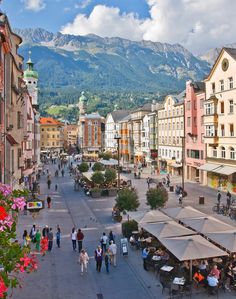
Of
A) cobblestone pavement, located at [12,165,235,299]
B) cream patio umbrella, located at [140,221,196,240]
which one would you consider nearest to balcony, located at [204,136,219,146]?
cobblestone pavement, located at [12,165,235,299]

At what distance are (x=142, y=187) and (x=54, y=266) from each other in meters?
36.2

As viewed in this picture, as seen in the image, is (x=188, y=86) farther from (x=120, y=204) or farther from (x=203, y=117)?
(x=120, y=204)

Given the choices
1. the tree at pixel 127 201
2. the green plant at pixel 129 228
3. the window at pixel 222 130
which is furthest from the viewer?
the window at pixel 222 130

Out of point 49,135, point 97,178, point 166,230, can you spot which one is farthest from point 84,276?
point 49,135

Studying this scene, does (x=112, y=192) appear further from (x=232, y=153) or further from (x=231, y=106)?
(x=231, y=106)

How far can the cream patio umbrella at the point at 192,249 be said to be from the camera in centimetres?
1797

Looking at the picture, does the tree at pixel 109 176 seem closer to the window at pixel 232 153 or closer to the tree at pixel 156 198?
the window at pixel 232 153

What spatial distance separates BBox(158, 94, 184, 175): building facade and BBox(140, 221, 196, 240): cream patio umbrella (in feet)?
152

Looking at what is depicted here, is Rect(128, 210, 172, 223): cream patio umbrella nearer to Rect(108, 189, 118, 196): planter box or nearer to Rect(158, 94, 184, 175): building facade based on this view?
Rect(108, 189, 118, 196): planter box

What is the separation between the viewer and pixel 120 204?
31781 millimetres

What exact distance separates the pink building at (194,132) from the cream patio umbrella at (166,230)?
121 ft

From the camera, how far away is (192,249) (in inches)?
721

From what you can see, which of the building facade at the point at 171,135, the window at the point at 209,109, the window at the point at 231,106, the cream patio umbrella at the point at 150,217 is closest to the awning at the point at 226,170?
the window at the point at 231,106

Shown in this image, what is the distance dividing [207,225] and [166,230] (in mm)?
2524
